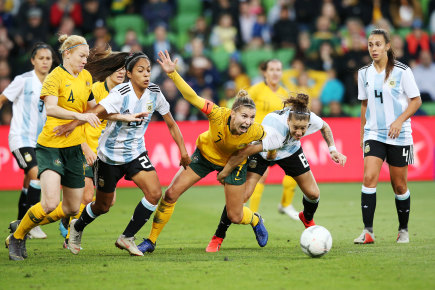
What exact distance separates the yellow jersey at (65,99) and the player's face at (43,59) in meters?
1.86

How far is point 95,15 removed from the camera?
18.0m

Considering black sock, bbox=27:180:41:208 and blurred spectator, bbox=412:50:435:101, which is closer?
black sock, bbox=27:180:41:208

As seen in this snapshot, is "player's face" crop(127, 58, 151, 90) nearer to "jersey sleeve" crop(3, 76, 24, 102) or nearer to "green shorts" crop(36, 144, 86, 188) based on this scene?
"green shorts" crop(36, 144, 86, 188)

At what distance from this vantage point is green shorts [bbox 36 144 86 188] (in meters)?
6.79

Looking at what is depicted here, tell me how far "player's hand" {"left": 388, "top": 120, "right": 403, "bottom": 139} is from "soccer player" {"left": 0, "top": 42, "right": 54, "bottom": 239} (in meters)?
4.29

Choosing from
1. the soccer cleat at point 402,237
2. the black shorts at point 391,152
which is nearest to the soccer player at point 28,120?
the black shorts at point 391,152

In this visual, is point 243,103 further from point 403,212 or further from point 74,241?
point 403,212

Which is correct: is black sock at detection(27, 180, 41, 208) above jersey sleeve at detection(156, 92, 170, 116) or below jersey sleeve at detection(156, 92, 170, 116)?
below

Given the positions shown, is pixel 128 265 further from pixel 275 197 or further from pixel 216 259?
pixel 275 197

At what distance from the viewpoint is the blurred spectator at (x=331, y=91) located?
16.8 m

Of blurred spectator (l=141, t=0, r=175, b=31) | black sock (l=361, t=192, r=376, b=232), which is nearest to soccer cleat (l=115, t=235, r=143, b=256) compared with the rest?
black sock (l=361, t=192, r=376, b=232)

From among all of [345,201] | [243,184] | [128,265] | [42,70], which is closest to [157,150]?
[345,201]

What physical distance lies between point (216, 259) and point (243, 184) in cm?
100

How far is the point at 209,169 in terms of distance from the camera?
7.41 metres
